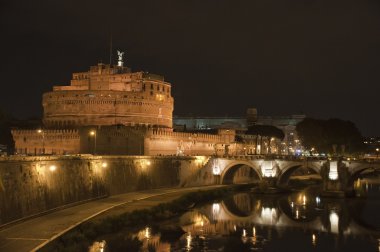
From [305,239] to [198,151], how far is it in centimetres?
3294

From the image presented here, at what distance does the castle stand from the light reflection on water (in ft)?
43.1

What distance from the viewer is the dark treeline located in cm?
6022

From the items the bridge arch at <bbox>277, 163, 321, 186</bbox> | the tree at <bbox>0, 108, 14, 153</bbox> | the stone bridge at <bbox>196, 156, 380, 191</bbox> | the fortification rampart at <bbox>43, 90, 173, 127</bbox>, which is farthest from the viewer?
the tree at <bbox>0, 108, 14, 153</bbox>

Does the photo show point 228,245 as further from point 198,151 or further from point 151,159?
point 198,151

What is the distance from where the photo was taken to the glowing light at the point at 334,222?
92.8 feet

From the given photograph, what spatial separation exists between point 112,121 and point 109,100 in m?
2.13

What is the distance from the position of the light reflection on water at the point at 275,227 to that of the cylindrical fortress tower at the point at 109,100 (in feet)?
64.1

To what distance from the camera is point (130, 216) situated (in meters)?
26.8

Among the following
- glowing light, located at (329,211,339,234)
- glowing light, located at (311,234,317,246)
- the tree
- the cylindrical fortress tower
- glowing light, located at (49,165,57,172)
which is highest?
the cylindrical fortress tower

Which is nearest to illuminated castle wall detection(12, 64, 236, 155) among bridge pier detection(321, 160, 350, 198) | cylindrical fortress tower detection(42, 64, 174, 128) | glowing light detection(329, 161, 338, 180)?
cylindrical fortress tower detection(42, 64, 174, 128)

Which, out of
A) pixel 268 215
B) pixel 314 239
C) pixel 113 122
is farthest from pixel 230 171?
pixel 314 239

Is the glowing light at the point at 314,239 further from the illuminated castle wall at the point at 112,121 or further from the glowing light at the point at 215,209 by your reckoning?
the illuminated castle wall at the point at 112,121

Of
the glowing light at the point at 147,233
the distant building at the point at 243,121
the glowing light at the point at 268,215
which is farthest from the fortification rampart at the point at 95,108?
the distant building at the point at 243,121

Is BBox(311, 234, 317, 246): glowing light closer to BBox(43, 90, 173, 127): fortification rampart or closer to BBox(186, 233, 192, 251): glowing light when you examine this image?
BBox(186, 233, 192, 251): glowing light
